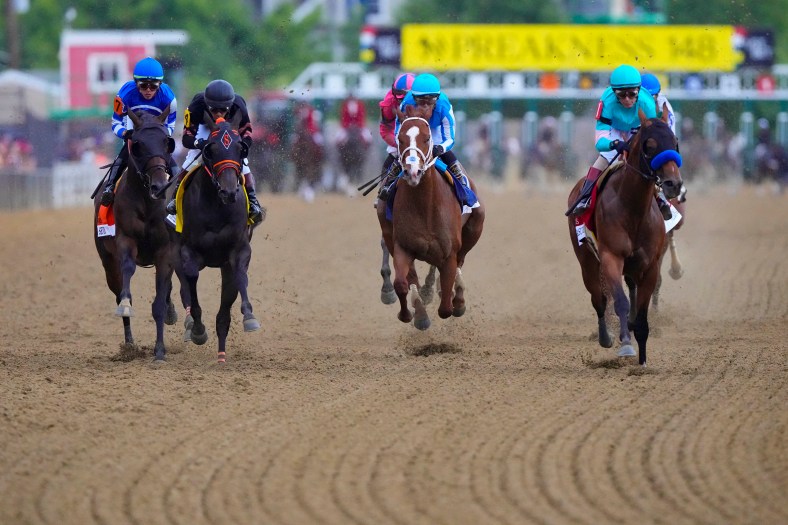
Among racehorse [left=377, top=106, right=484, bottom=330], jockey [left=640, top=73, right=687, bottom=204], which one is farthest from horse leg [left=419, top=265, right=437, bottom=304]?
jockey [left=640, top=73, right=687, bottom=204]

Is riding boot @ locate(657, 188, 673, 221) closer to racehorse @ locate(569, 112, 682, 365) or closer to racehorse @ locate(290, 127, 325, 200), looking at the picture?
racehorse @ locate(569, 112, 682, 365)

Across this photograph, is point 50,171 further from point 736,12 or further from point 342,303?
point 736,12

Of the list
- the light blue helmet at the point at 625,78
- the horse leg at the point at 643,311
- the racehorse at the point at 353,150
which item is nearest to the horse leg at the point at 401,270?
the horse leg at the point at 643,311

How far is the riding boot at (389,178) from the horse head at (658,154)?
2199mm

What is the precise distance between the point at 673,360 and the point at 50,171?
22.4 metres

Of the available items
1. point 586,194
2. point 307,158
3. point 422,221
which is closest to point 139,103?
point 422,221

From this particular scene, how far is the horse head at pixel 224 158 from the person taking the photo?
408 inches

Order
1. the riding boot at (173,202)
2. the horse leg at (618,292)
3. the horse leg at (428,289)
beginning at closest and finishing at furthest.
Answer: the horse leg at (618,292) < the riding boot at (173,202) < the horse leg at (428,289)

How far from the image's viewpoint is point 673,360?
36.1 ft

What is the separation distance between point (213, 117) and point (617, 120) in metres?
3.29

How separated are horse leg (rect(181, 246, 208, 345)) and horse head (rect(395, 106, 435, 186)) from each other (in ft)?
6.02

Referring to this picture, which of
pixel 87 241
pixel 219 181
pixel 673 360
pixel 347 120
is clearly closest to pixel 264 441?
pixel 219 181

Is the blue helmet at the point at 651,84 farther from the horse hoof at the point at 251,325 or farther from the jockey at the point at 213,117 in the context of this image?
the horse hoof at the point at 251,325

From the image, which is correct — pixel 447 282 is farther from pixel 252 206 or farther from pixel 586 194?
pixel 252 206
